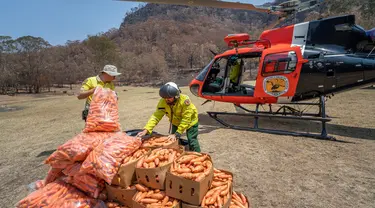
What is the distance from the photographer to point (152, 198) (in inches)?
96.1

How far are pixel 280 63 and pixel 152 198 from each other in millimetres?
5193

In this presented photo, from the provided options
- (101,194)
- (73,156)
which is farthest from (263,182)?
(73,156)

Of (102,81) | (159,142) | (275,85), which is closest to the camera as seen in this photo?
(159,142)

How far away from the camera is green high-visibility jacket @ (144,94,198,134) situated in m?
3.62

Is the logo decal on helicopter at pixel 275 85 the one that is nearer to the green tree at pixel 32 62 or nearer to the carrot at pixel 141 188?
the carrot at pixel 141 188

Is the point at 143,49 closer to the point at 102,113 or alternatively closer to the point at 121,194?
the point at 102,113

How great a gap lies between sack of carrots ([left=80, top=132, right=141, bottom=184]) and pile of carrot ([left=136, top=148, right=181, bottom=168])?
296 millimetres

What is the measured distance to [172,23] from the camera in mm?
116438

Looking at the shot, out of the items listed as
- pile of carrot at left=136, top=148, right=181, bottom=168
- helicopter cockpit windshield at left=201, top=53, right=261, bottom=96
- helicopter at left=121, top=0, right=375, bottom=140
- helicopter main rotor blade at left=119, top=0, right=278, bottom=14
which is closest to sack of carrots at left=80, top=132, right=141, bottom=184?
pile of carrot at left=136, top=148, right=181, bottom=168

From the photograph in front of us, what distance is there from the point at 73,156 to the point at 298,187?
340cm

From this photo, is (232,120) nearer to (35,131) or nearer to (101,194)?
(101,194)

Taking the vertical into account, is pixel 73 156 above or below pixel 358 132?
above

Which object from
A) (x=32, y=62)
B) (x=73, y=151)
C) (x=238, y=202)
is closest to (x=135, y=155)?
(x=73, y=151)

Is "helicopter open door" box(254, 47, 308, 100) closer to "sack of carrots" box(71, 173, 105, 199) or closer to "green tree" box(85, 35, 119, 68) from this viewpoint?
"sack of carrots" box(71, 173, 105, 199)
